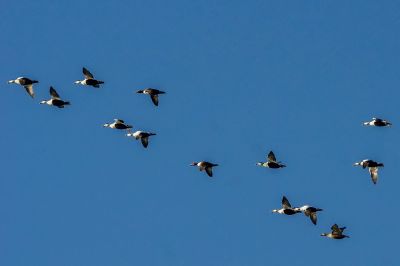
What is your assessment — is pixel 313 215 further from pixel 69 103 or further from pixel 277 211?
pixel 69 103

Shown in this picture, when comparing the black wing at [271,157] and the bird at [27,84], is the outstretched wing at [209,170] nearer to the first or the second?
the black wing at [271,157]

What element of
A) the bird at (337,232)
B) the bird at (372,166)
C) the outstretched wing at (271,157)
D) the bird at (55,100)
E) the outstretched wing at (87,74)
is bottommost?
the bird at (337,232)

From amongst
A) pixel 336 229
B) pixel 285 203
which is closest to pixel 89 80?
pixel 285 203

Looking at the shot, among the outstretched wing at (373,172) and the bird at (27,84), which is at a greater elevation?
the bird at (27,84)

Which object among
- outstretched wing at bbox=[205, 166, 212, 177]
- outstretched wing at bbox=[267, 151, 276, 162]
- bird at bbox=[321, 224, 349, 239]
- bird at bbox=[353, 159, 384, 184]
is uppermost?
outstretched wing at bbox=[267, 151, 276, 162]

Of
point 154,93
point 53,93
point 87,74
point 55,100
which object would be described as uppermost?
point 87,74

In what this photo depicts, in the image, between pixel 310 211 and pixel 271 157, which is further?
pixel 271 157

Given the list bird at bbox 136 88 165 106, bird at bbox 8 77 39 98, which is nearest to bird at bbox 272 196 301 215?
bird at bbox 136 88 165 106

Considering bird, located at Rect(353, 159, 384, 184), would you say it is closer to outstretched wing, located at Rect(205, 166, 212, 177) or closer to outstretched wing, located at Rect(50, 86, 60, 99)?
outstretched wing, located at Rect(205, 166, 212, 177)

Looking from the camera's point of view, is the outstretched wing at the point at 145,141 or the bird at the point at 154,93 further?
the outstretched wing at the point at 145,141

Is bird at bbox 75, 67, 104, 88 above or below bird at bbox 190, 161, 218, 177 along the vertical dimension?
above

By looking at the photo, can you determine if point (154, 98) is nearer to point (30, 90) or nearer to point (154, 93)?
point (154, 93)

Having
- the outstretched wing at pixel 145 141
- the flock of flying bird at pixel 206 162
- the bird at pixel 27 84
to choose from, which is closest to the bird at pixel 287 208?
the flock of flying bird at pixel 206 162

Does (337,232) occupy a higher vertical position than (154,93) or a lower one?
lower
